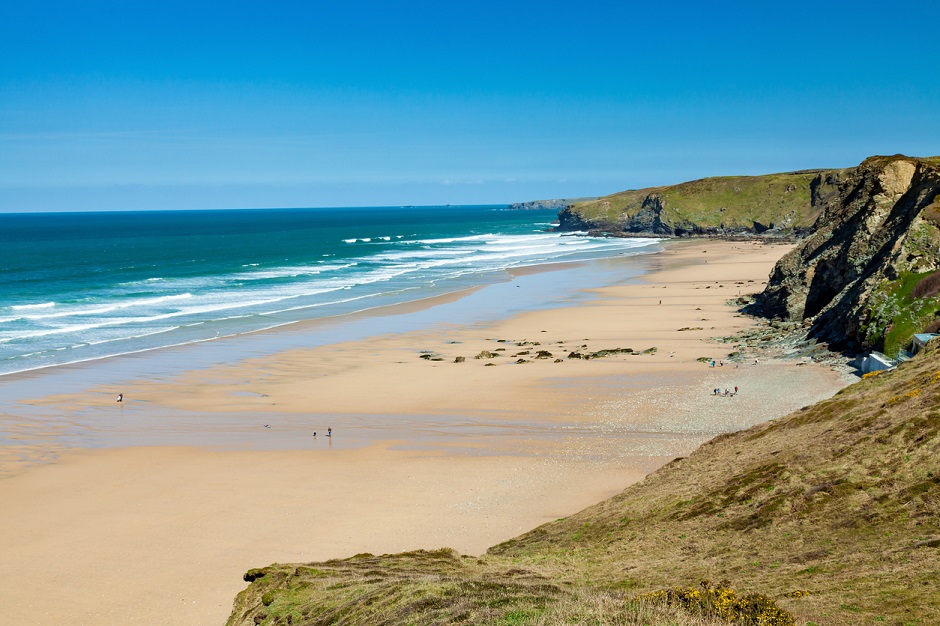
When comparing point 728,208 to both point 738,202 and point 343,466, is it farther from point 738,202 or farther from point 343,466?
point 343,466

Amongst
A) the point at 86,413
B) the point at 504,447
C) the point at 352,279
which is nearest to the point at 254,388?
the point at 86,413

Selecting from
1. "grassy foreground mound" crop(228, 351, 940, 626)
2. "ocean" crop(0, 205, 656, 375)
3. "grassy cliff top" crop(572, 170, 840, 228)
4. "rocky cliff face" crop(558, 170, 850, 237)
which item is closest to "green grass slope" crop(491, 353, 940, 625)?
"grassy foreground mound" crop(228, 351, 940, 626)

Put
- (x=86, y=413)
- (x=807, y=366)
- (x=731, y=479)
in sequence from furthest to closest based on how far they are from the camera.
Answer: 1. (x=807, y=366)
2. (x=86, y=413)
3. (x=731, y=479)

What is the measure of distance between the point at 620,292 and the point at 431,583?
2209 inches

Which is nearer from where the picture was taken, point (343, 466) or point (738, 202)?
point (343, 466)

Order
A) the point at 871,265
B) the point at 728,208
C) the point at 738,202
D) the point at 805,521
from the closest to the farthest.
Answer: the point at 805,521, the point at 871,265, the point at 728,208, the point at 738,202

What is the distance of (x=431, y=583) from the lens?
11.6 metres

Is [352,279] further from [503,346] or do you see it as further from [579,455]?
[579,455]

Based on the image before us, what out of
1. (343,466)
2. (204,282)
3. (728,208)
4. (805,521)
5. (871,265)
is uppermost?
(728,208)

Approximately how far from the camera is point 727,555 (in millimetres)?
12852

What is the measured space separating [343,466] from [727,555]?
524 inches

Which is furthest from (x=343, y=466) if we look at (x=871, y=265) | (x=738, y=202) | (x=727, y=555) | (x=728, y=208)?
(x=738, y=202)

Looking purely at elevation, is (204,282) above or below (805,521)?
below

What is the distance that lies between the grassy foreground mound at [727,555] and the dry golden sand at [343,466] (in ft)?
10.8
